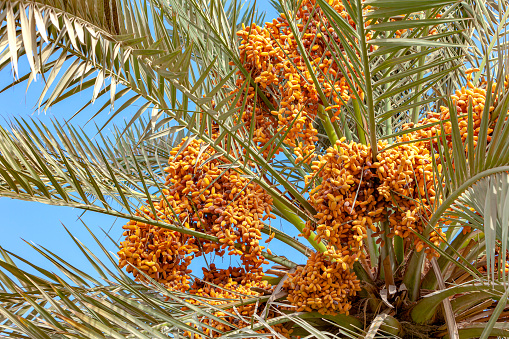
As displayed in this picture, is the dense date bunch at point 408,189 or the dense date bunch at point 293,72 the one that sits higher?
the dense date bunch at point 293,72

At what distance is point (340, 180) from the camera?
2.31 meters

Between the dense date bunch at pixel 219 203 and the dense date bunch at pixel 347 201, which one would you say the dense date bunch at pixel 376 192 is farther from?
the dense date bunch at pixel 219 203

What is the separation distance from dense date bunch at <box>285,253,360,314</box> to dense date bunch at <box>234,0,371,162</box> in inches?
19.9

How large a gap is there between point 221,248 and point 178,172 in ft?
1.47

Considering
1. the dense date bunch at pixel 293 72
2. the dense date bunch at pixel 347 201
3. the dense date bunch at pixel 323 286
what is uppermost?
the dense date bunch at pixel 293 72

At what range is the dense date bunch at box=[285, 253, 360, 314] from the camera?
8.09 feet

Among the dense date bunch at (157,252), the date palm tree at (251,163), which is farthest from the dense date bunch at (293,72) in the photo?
the dense date bunch at (157,252)

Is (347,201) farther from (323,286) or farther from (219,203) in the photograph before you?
(219,203)

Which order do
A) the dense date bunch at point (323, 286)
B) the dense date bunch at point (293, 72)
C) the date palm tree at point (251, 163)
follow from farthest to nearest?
the dense date bunch at point (293, 72), the dense date bunch at point (323, 286), the date palm tree at point (251, 163)

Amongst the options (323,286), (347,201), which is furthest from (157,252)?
(347,201)

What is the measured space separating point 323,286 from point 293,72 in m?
1.04

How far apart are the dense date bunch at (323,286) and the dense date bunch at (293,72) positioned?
0.51 meters

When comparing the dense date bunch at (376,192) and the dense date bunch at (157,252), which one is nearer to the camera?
the dense date bunch at (376,192)

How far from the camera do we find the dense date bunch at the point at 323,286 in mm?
2467
